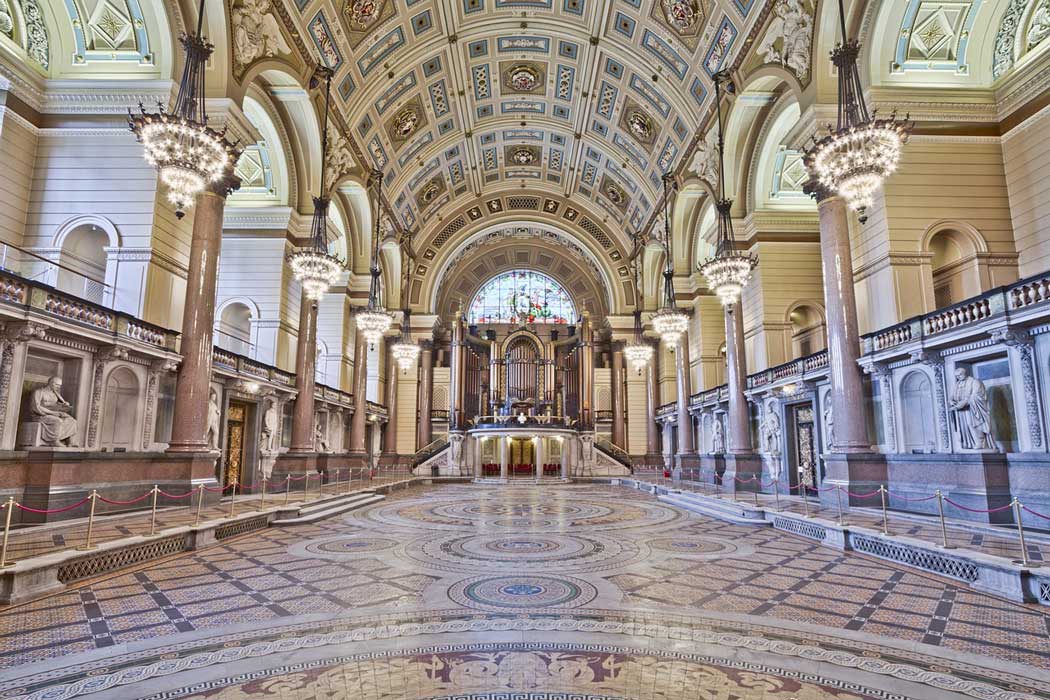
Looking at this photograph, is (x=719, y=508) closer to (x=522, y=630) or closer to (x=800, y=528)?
(x=800, y=528)

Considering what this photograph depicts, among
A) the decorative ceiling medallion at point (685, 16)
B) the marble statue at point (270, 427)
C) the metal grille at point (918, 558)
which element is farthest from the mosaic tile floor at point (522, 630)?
the decorative ceiling medallion at point (685, 16)

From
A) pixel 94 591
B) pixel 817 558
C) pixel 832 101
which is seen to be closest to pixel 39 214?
pixel 94 591

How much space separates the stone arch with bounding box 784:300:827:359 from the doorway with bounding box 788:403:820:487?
2.46 metres

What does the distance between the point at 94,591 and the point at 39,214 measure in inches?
364

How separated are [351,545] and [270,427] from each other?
8132mm

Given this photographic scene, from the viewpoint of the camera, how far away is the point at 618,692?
2.81 metres

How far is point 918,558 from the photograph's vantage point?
5898mm

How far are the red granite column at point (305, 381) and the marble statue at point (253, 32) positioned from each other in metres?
6.58

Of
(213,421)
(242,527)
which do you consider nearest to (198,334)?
(213,421)

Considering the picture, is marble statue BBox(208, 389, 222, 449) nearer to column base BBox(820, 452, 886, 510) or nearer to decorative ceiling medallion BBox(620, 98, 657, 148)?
column base BBox(820, 452, 886, 510)

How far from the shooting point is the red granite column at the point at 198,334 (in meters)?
9.42

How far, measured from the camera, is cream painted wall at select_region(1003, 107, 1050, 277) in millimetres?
9820

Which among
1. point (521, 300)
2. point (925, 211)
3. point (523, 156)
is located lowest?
point (925, 211)

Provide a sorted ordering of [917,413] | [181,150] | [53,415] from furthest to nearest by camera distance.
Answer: [917,413]
[53,415]
[181,150]
